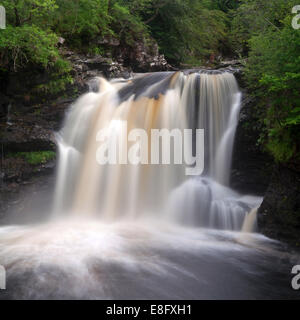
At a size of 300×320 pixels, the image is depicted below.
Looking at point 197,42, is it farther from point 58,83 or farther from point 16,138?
point 16,138

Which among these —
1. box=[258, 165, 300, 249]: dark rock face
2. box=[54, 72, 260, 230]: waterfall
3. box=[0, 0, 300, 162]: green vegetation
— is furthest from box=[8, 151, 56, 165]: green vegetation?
box=[258, 165, 300, 249]: dark rock face

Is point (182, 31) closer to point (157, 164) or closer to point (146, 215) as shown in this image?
point (157, 164)

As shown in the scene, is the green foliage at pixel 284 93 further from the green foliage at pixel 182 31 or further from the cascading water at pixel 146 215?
the green foliage at pixel 182 31

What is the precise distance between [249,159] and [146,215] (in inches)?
116

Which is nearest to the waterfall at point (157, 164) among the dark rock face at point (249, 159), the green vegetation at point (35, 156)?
the dark rock face at point (249, 159)

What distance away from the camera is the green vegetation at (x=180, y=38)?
5207 millimetres

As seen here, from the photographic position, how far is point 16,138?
23.2ft

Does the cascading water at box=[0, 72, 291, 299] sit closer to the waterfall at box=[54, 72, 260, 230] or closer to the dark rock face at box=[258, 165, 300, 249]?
the waterfall at box=[54, 72, 260, 230]

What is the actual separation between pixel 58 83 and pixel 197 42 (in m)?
10.8

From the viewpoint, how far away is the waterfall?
264 inches

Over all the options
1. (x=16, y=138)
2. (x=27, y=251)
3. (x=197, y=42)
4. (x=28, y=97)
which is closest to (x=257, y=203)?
(x=27, y=251)

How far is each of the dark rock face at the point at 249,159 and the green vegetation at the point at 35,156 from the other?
4.68 m

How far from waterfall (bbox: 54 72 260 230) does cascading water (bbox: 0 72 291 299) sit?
1.0 inches

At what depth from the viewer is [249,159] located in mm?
7160
